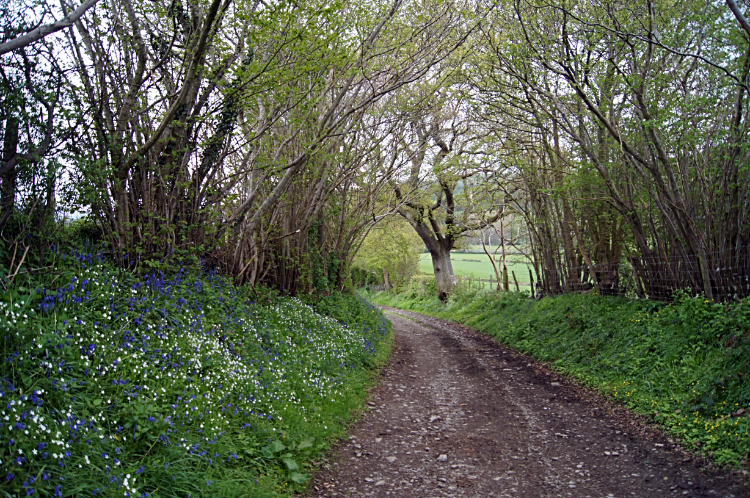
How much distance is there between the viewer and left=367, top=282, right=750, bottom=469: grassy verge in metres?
4.71

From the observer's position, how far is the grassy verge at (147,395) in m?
2.95

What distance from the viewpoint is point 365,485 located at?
4.23 meters

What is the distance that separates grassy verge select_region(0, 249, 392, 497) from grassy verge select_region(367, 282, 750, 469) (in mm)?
3466

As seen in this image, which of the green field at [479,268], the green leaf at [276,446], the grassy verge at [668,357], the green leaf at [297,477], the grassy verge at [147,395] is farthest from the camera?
the green field at [479,268]

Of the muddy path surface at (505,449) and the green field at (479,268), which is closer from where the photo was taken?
the muddy path surface at (505,449)

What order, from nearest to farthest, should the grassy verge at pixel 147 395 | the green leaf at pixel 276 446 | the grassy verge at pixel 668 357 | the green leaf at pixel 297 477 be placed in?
1. the grassy verge at pixel 147 395
2. the green leaf at pixel 297 477
3. the green leaf at pixel 276 446
4. the grassy verge at pixel 668 357

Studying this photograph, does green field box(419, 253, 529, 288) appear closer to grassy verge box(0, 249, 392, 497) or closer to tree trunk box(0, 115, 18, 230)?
grassy verge box(0, 249, 392, 497)

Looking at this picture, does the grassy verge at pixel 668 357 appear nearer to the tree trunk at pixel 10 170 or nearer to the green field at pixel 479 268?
the tree trunk at pixel 10 170

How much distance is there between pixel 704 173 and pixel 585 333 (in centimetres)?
329

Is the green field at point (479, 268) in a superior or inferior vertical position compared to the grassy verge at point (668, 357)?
superior

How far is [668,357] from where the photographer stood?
6387 millimetres

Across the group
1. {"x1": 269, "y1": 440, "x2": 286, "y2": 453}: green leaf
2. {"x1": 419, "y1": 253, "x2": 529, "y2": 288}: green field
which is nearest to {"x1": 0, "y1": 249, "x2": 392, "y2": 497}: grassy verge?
{"x1": 269, "y1": 440, "x2": 286, "y2": 453}: green leaf

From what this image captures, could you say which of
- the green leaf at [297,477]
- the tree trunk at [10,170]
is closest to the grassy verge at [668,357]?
the green leaf at [297,477]

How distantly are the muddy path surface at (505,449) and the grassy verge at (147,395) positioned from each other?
1.81 feet
